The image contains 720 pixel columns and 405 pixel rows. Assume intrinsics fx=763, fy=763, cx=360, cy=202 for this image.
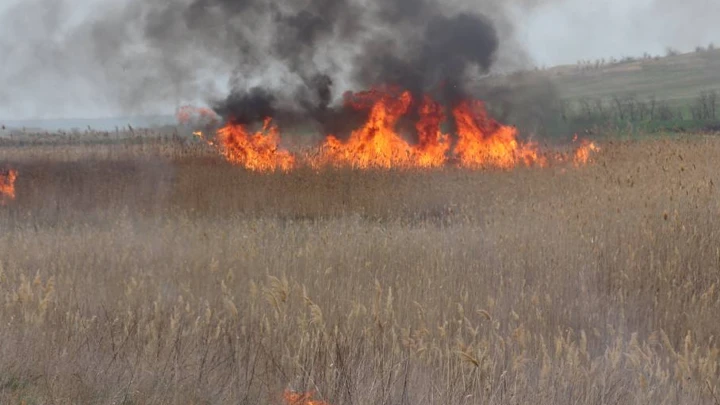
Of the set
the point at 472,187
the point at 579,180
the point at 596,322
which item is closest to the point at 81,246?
the point at 596,322

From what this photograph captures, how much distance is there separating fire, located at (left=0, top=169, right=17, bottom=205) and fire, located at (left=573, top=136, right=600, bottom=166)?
11315 millimetres

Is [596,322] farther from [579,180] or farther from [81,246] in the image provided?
[579,180]

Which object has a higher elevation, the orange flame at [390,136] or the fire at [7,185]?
the orange flame at [390,136]

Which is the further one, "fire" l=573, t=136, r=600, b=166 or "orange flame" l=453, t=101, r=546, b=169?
"orange flame" l=453, t=101, r=546, b=169

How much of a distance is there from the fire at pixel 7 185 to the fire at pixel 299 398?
1092 cm

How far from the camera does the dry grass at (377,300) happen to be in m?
4.32

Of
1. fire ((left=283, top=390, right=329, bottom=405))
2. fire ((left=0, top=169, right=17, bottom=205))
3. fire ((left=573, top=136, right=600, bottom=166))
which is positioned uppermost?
fire ((left=573, top=136, right=600, bottom=166))

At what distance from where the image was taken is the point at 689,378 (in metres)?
4.53

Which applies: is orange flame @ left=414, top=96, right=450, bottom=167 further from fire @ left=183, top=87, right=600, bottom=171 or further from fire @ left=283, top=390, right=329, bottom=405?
fire @ left=283, top=390, right=329, bottom=405

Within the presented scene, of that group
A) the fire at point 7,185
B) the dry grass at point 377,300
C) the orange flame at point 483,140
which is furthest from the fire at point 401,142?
the fire at point 7,185

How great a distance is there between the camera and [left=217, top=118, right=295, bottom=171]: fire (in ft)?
54.8

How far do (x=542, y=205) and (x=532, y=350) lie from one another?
19.5 ft

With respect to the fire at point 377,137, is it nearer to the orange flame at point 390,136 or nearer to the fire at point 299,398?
the orange flame at point 390,136

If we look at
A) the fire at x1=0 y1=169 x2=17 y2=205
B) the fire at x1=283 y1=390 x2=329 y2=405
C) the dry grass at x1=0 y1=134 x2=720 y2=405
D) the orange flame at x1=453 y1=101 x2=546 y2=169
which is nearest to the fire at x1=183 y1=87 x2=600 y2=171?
the orange flame at x1=453 y1=101 x2=546 y2=169
